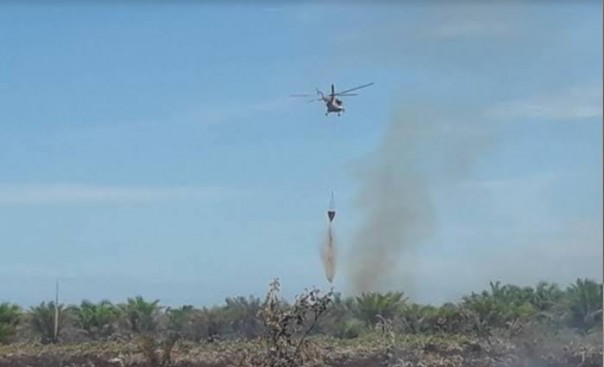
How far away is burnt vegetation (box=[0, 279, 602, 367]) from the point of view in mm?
13445

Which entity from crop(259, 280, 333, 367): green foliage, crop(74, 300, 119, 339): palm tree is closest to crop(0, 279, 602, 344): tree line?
crop(74, 300, 119, 339): palm tree

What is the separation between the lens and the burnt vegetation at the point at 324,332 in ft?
44.1

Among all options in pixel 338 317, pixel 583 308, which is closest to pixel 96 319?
pixel 338 317

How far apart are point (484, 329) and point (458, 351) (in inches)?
76.2

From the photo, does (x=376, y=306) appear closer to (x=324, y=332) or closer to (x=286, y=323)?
(x=324, y=332)

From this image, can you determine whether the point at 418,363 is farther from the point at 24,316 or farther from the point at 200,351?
the point at 24,316

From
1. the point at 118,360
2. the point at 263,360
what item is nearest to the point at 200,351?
the point at 118,360

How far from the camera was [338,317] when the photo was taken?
21109mm

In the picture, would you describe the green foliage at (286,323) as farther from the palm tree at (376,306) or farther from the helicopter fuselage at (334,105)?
the palm tree at (376,306)

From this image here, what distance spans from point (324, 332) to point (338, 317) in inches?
44.5

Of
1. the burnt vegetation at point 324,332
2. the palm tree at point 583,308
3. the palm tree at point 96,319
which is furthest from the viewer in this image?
the palm tree at point 96,319

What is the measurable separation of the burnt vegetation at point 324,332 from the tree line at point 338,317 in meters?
0.02

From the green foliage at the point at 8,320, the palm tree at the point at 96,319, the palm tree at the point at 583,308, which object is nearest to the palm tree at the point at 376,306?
the palm tree at the point at 583,308

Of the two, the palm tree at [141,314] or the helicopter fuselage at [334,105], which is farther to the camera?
the palm tree at [141,314]
